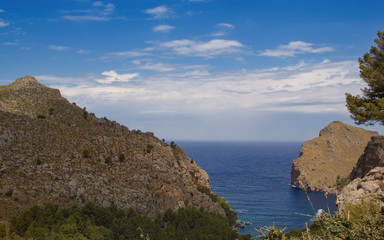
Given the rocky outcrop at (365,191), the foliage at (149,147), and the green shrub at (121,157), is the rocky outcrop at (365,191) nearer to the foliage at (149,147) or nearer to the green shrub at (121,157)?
the green shrub at (121,157)

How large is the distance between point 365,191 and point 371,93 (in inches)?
800

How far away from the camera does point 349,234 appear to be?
1046cm

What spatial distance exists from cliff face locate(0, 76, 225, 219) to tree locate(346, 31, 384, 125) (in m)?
50.8

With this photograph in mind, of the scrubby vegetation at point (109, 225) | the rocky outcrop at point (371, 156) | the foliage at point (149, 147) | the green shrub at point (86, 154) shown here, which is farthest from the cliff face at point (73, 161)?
the rocky outcrop at point (371, 156)

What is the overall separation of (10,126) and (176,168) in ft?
148

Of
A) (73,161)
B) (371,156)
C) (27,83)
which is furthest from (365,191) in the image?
(27,83)

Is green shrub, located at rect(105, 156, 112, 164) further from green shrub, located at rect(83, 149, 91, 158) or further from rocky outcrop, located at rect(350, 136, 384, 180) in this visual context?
rocky outcrop, located at rect(350, 136, 384, 180)

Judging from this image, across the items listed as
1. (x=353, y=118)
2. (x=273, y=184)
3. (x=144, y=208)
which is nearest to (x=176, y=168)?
(x=144, y=208)

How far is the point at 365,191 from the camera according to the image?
56.0 ft

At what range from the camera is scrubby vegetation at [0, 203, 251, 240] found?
47.5 m

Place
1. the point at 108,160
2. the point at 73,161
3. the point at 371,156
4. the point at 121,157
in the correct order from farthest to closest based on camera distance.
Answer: the point at 121,157 < the point at 108,160 < the point at 73,161 < the point at 371,156

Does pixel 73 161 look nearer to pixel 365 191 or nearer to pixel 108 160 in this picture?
pixel 108 160

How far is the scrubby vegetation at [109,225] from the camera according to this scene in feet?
156

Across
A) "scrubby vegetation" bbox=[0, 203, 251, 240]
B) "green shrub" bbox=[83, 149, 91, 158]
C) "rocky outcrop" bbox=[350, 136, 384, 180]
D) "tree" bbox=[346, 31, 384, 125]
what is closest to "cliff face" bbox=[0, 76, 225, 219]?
"green shrub" bbox=[83, 149, 91, 158]
